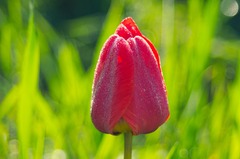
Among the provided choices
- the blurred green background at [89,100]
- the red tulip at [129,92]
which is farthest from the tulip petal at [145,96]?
the blurred green background at [89,100]

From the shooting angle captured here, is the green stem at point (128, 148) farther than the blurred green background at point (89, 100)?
No

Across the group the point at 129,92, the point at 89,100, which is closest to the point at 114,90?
the point at 129,92

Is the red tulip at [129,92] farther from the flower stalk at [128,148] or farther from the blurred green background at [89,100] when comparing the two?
the blurred green background at [89,100]

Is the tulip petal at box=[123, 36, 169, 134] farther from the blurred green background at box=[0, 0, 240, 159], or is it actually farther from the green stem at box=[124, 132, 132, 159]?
the blurred green background at box=[0, 0, 240, 159]

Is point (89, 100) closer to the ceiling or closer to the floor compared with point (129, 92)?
closer to the floor

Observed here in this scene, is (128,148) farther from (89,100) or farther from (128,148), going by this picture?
(89,100)

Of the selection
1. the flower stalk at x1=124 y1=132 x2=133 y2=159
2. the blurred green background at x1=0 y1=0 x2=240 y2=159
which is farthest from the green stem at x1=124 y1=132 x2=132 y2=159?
the blurred green background at x1=0 y1=0 x2=240 y2=159

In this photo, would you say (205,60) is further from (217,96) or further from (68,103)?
(68,103)

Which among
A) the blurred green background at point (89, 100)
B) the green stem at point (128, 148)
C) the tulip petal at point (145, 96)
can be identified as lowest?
the blurred green background at point (89, 100)
